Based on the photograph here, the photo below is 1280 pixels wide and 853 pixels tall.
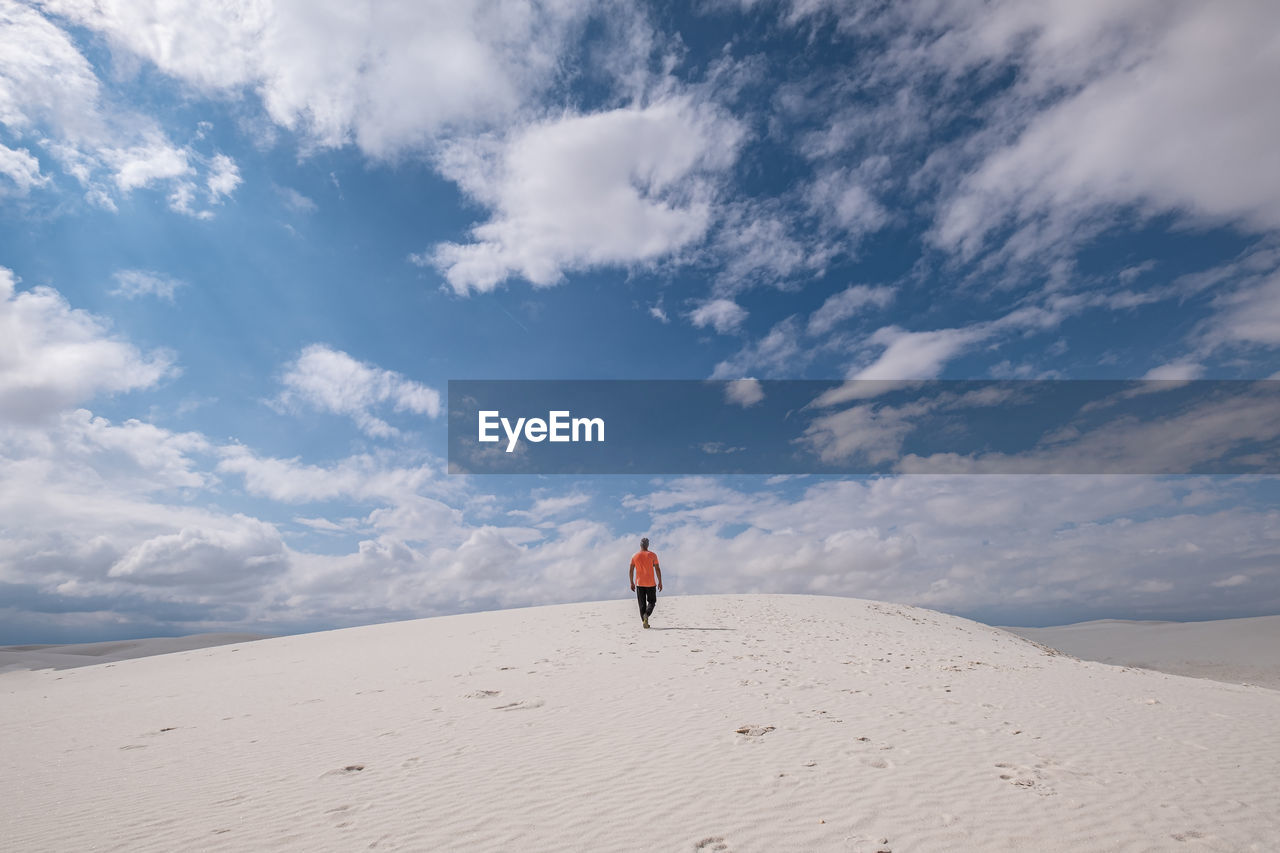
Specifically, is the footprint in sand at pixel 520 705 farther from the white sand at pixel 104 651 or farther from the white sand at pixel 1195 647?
the white sand at pixel 1195 647

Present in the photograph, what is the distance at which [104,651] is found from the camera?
3741 cm

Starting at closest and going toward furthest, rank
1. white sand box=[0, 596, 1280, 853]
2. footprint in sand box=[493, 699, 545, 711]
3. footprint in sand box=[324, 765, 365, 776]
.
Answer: white sand box=[0, 596, 1280, 853] → footprint in sand box=[324, 765, 365, 776] → footprint in sand box=[493, 699, 545, 711]

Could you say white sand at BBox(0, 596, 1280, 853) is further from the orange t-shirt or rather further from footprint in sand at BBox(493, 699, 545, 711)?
the orange t-shirt

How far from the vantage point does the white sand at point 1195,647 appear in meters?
30.0

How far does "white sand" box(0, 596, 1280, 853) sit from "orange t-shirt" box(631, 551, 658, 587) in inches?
131

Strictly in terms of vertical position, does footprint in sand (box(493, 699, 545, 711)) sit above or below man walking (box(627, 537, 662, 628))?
below

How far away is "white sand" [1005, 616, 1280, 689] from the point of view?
3002cm

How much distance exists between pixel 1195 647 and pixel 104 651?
6679cm

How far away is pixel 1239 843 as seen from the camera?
17.6 ft

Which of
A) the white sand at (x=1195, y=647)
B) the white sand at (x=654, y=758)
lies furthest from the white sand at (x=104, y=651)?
the white sand at (x=1195, y=647)

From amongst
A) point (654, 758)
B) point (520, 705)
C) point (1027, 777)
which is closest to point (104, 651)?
point (520, 705)

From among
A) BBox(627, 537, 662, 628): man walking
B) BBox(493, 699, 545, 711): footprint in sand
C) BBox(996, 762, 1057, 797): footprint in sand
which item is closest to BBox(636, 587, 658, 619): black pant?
BBox(627, 537, 662, 628): man walking

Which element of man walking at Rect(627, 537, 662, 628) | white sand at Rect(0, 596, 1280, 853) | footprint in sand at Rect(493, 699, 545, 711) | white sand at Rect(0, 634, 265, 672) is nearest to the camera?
white sand at Rect(0, 596, 1280, 853)

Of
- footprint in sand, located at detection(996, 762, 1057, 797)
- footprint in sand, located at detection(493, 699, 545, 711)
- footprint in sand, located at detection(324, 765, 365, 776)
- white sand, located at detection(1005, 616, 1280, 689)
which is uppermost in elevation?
footprint in sand, located at detection(493, 699, 545, 711)
